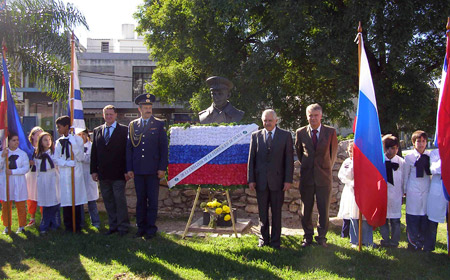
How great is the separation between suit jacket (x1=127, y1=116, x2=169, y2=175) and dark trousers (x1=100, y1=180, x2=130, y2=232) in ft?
1.48

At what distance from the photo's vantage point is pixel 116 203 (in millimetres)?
6289

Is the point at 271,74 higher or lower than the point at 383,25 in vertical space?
lower

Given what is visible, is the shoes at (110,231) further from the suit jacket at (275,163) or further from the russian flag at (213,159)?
the suit jacket at (275,163)

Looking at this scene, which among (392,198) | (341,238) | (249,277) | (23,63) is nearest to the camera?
(249,277)

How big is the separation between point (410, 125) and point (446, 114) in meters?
9.89

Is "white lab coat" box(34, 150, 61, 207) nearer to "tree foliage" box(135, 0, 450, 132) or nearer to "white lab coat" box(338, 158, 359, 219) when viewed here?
"white lab coat" box(338, 158, 359, 219)

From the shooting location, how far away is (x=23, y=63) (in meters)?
10.4

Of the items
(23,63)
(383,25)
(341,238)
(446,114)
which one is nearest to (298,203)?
(341,238)

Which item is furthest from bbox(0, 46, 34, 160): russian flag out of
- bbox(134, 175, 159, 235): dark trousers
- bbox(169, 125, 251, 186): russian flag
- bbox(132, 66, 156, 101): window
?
bbox(132, 66, 156, 101): window

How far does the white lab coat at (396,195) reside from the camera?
5547mm

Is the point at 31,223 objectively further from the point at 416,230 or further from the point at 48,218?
the point at 416,230

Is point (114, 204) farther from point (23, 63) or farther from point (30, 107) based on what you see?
point (30, 107)

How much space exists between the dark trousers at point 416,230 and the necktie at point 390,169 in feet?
1.91

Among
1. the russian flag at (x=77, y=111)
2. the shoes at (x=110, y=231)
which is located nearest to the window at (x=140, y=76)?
the russian flag at (x=77, y=111)
